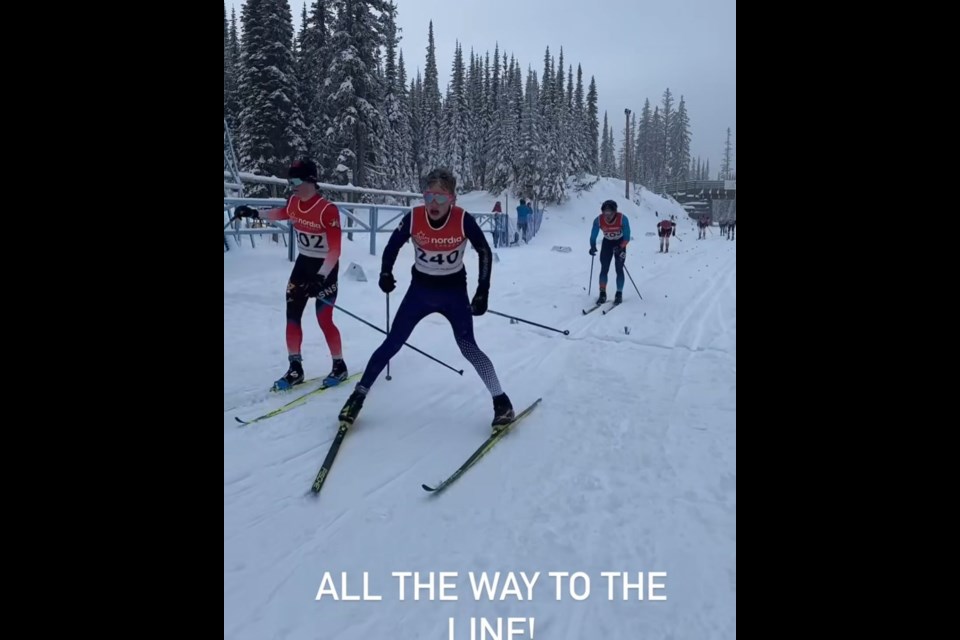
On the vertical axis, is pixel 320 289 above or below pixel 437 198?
below

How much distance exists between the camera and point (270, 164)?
2555 cm

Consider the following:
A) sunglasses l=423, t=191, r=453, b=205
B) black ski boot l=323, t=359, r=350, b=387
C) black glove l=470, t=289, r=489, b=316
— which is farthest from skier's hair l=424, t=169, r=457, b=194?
black ski boot l=323, t=359, r=350, b=387

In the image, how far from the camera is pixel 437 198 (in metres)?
4.06

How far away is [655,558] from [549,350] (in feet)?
13.6

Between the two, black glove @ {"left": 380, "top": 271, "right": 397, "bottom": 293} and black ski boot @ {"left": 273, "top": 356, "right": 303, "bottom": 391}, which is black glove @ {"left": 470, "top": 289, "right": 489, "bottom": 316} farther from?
black ski boot @ {"left": 273, "top": 356, "right": 303, "bottom": 391}

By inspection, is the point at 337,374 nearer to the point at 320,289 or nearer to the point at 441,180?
the point at 320,289

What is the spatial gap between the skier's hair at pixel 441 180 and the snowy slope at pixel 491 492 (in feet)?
6.50

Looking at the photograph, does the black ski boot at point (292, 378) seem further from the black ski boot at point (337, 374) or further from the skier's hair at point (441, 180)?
the skier's hair at point (441, 180)

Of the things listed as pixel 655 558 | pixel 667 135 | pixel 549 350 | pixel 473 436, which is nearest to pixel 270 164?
pixel 549 350

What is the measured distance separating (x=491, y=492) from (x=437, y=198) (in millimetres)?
2247

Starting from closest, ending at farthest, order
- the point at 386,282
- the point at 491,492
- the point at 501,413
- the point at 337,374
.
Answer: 1. the point at 491,492
2. the point at 501,413
3. the point at 386,282
4. the point at 337,374

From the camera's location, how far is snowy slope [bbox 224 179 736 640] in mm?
2328

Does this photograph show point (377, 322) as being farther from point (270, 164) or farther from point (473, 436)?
point (270, 164)

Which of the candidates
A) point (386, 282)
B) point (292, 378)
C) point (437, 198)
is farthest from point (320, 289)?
point (437, 198)
